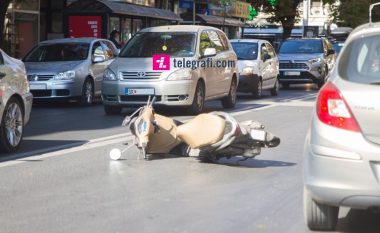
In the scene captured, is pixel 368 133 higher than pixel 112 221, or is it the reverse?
pixel 368 133

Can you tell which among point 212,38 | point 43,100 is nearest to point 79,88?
point 43,100

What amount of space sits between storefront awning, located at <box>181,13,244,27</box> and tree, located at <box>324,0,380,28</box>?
13884 mm

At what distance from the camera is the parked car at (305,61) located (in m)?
27.9

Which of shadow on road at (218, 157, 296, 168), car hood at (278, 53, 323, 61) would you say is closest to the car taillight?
shadow on road at (218, 157, 296, 168)

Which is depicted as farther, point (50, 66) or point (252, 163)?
point (50, 66)

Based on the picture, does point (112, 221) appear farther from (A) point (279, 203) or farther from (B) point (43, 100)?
(B) point (43, 100)

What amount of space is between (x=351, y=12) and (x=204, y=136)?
54.3 metres

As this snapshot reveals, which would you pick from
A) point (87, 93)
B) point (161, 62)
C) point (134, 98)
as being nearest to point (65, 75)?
point (87, 93)

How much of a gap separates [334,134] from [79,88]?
1307 centimetres

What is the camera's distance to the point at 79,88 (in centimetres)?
1823

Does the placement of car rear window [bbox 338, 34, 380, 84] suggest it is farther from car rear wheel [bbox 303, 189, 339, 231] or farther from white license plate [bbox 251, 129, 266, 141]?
Answer: white license plate [bbox 251, 129, 266, 141]

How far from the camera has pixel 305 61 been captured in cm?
2794

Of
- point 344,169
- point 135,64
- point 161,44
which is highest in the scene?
point 161,44

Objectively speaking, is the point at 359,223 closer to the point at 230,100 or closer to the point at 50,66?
the point at 230,100
